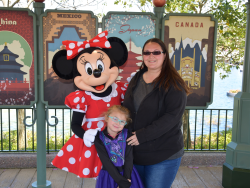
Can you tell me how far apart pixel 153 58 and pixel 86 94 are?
0.68m

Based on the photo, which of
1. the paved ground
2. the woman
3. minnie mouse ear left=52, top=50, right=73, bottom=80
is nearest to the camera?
the woman

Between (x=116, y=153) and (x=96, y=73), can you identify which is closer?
(x=116, y=153)

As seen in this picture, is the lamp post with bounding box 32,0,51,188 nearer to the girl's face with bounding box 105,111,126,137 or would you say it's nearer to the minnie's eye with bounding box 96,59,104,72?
the minnie's eye with bounding box 96,59,104,72

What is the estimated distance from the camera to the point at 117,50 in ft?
7.85

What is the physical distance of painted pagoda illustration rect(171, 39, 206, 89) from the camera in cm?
291

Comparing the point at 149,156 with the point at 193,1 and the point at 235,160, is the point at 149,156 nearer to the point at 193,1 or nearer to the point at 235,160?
the point at 235,160

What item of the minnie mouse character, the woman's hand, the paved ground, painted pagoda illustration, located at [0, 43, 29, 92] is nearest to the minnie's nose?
the minnie mouse character

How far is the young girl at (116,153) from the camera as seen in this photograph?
1.84m

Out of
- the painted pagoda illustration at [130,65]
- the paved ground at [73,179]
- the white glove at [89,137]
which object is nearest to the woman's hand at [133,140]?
the white glove at [89,137]

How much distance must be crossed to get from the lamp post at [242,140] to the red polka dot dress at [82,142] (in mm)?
1666

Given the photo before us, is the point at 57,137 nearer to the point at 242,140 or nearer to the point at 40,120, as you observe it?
the point at 40,120

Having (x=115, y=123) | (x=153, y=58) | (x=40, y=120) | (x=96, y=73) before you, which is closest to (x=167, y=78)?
(x=153, y=58)

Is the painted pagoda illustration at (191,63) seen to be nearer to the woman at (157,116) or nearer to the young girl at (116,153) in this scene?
the woman at (157,116)

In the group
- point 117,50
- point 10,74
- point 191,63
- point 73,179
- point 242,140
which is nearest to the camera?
point 117,50
